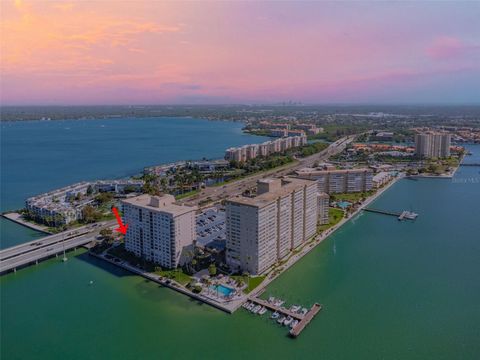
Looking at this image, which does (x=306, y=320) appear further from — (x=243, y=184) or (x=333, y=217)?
(x=243, y=184)

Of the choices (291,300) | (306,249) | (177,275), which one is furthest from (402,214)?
(177,275)

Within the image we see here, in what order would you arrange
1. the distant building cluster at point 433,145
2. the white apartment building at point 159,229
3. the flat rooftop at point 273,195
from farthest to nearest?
the distant building cluster at point 433,145 < the white apartment building at point 159,229 < the flat rooftop at point 273,195

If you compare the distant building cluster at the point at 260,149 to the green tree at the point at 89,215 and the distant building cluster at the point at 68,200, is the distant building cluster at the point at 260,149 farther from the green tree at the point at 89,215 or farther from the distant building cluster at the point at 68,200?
the green tree at the point at 89,215

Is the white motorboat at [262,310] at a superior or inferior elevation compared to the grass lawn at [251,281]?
inferior

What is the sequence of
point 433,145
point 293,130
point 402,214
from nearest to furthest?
point 402,214, point 433,145, point 293,130

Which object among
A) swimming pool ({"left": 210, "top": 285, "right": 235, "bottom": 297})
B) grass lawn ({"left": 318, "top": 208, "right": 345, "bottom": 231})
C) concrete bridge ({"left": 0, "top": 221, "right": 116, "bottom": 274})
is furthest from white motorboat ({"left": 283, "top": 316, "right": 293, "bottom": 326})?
concrete bridge ({"left": 0, "top": 221, "right": 116, "bottom": 274})

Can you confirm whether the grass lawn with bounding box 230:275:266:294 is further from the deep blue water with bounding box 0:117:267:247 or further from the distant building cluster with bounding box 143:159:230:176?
the distant building cluster with bounding box 143:159:230:176

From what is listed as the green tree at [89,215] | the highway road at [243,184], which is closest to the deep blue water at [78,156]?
the green tree at [89,215]
